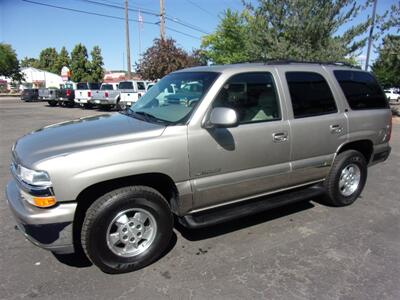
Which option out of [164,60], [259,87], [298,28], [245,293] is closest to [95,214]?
[245,293]

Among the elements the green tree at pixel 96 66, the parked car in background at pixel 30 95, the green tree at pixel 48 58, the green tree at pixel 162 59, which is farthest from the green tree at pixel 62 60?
the green tree at pixel 162 59

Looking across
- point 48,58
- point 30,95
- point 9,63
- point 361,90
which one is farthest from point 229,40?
point 48,58

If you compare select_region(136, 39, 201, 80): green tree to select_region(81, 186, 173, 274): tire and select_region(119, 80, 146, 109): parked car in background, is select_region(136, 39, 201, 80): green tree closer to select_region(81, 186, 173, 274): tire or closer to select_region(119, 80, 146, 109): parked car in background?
select_region(119, 80, 146, 109): parked car in background

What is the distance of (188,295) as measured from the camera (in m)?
2.85

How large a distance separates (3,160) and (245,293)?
6623 millimetres

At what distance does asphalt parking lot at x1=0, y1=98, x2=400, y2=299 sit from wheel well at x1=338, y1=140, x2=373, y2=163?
36.0 inches

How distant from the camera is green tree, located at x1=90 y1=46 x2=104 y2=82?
63.4 m

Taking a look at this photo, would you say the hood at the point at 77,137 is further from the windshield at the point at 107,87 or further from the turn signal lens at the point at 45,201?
the windshield at the point at 107,87

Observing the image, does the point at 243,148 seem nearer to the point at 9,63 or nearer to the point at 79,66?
the point at 9,63

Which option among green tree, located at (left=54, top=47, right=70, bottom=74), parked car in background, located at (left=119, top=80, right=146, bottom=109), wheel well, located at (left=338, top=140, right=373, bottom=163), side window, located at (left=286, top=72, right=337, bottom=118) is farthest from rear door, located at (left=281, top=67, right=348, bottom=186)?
green tree, located at (left=54, top=47, right=70, bottom=74)

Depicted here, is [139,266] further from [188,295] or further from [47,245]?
[47,245]

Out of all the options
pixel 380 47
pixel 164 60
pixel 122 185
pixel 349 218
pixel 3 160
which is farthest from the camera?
pixel 164 60

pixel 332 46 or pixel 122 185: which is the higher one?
pixel 332 46

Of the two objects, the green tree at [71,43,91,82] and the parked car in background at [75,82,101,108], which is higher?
the green tree at [71,43,91,82]
